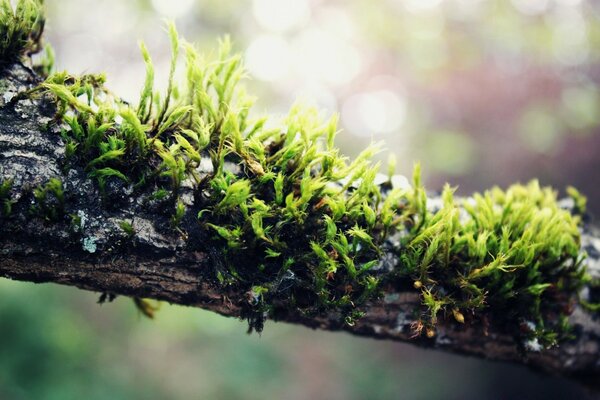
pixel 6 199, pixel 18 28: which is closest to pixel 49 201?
pixel 6 199

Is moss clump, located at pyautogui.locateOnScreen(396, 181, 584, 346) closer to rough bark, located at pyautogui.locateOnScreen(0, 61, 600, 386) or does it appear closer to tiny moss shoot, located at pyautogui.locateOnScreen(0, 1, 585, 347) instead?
tiny moss shoot, located at pyautogui.locateOnScreen(0, 1, 585, 347)

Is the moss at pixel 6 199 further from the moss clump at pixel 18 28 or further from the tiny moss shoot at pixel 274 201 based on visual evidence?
the moss clump at pixel 18 28

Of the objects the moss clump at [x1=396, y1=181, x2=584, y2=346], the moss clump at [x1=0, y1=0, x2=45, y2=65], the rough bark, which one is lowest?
the rough bark

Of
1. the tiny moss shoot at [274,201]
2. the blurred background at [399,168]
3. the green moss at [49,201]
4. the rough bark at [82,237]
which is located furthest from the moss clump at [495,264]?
the blurred background at [399,168]

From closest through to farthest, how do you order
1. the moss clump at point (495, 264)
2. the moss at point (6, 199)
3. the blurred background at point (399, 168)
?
the moss at point (6, 199), the moss clump at point (495, 264), the blurred background at point (399, 168)

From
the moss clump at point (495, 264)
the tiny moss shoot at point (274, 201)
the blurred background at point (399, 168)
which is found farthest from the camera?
the blurred background at point (399, 168)

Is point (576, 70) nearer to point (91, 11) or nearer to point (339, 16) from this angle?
point (339, 16)

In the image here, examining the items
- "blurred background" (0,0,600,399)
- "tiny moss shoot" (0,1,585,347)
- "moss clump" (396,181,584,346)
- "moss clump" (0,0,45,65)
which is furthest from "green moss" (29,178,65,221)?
"blurred background" (0,0,600,399)

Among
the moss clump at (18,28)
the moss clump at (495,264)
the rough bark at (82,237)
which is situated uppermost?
the moss clump at (18,28)
